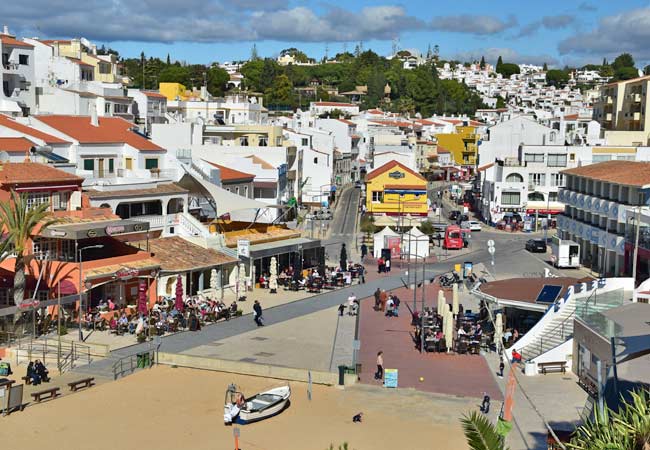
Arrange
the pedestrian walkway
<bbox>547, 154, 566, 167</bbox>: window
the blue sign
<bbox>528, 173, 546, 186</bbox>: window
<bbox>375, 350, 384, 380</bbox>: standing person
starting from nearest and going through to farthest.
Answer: the blue sign
the pedestrian walkway
<bbox>375, 350, 384, 380</bbox>: standing person
<bbox>528, 173, 546, 186</bbox>: window
<bbox>547, 154, 566, 167</bbox>: window

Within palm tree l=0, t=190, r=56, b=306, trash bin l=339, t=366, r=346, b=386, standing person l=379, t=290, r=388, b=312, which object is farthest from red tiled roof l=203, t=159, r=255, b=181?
trash bin l=339, t=366, r=346, b=386

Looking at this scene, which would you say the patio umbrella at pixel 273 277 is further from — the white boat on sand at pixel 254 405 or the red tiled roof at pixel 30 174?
the white boat on sand at pixel 254 405

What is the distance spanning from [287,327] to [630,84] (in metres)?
70.0

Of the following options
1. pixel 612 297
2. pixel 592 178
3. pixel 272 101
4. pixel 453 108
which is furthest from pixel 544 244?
pixel 453 108

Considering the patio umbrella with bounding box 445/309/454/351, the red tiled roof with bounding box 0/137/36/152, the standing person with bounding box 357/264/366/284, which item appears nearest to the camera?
the patio umbrella with bounding box 445/309/454/351

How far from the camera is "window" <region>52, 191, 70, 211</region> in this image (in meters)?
40.4

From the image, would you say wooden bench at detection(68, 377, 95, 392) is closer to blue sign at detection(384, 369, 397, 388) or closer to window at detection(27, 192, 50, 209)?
blue sign at detection(384, 369, 397, 388)

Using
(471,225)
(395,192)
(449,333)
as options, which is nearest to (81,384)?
(449,333)

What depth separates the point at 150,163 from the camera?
2095 inches

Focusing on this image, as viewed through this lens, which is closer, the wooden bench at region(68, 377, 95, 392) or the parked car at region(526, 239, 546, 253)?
the wooden bench at region(68, 377, 95, 392)

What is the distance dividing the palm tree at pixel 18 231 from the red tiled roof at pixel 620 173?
32945mm

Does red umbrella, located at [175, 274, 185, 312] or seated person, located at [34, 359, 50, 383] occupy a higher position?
red umbrella, located at [175, 274, 185, 312]

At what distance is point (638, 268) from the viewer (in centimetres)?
4728

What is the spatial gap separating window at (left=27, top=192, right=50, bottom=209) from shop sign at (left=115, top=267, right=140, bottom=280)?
529 cm
